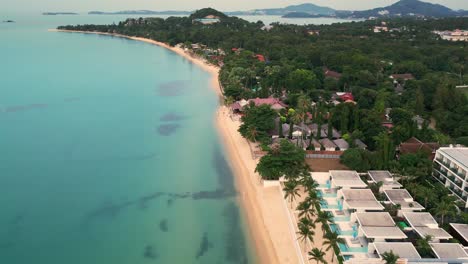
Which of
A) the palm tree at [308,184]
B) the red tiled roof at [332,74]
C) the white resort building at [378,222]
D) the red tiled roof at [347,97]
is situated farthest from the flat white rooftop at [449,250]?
the red tiled roof at [332,74]

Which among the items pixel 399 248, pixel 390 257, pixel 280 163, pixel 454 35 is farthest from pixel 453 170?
pixel 454 35

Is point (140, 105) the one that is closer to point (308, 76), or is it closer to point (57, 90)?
point (57, 90)

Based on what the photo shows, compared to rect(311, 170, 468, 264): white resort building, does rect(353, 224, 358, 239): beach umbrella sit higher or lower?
lower

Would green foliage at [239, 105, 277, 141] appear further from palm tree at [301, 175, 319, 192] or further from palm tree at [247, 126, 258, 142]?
palm tree at [301, 175, 319, 192]

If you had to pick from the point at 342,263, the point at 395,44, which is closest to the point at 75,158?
the point at 342,263

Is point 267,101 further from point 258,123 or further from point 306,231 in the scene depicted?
point 306,231

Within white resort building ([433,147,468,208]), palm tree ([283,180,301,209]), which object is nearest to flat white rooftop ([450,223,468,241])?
white resort building ([433,147,468,208])

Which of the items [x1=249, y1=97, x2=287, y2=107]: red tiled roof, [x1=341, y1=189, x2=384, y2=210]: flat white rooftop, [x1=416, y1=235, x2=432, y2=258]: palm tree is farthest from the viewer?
[x1=249, y1=97, x2=287, y2=107]: red tiled roof

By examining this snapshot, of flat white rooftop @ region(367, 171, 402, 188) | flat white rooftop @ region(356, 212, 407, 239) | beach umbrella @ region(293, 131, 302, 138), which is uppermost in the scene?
beach umbrella @ region(293, 131, 302, 138)
